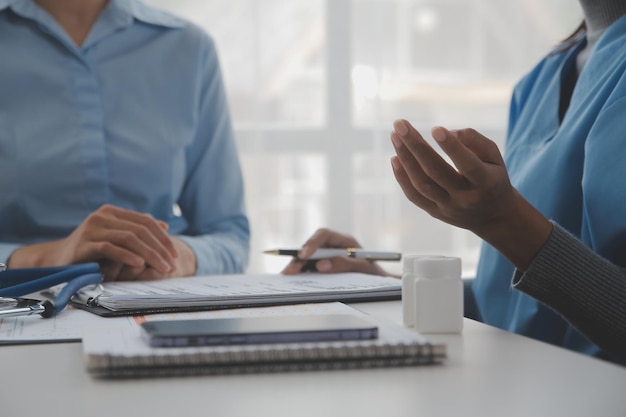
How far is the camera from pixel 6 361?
623 millimetres

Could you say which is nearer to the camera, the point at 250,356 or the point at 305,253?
the point at 250,356

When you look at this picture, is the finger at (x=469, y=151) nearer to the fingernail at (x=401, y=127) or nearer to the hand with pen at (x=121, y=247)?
the fingernail at (x=401, y=127)

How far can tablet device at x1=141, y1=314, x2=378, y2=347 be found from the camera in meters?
0.57

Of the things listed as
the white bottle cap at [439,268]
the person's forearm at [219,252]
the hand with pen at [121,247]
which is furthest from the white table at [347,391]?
the person's forearm at [219,252]

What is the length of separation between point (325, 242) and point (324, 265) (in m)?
0.05

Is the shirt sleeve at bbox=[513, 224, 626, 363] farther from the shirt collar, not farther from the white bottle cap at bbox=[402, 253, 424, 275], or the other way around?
the shirt collar

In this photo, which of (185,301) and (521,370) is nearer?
(521,370)

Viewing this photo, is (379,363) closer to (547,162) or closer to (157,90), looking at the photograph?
(547,162)

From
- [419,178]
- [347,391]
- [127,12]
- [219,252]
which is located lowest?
[219,252]

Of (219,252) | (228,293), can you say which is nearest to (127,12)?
(219,252)

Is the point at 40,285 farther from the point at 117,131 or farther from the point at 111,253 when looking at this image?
the point at 117,131

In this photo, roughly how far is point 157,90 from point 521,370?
115 cm

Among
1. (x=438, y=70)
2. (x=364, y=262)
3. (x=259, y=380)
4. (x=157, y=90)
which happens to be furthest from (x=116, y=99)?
(x=438, y=70)

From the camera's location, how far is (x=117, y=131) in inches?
59.2
